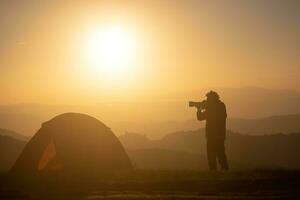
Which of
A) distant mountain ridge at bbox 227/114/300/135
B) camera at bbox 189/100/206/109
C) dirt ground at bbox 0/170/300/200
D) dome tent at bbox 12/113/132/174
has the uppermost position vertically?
distant mountain ridge at bbox 227/114/300/135

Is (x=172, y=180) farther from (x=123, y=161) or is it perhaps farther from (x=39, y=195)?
(x=123, y=161)

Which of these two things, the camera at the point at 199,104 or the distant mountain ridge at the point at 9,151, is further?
the distant mountain ridge at the point at 9,151

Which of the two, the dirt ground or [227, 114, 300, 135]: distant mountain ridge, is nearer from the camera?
the dirt ground

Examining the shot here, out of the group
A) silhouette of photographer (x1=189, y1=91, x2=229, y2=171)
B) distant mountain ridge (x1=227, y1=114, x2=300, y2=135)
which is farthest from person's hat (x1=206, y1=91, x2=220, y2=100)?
distant mountain ridge (x1=227, y1=114, x2=300, y2=135)

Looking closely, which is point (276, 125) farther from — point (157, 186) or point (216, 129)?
point (157, 186)

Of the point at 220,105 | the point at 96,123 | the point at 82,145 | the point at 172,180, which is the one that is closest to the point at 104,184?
the point at 172,180

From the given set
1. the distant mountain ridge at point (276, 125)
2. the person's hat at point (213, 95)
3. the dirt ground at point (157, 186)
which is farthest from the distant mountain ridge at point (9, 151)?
the distant mountain ridge at point (276, 125)

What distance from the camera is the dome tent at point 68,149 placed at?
20.2m

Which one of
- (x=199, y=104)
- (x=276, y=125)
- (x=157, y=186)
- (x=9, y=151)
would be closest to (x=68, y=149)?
(x=199, y=104)

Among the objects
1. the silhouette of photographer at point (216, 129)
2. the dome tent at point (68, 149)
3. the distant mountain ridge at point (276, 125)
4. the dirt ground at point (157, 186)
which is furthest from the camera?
the distant mountain ridge at point (276, 125)

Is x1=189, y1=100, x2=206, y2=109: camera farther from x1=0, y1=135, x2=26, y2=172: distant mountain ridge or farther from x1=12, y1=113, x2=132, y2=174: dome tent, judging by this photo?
x1=0, y1=135, x2=26, y2=172: distant mountain ridge

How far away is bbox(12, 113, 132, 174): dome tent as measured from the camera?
20172mm

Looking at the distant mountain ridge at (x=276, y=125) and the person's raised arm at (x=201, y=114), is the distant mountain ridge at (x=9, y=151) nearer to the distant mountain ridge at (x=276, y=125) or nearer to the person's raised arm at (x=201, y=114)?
the person's raised arm at (x=201, y=114)

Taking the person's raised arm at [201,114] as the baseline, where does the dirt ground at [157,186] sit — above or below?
below
